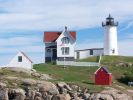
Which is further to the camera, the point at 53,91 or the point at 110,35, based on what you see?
the point at 110,35

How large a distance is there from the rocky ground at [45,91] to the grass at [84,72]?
176 centimetres

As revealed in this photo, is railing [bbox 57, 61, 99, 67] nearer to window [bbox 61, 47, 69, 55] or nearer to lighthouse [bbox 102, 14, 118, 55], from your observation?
window [bbox 61, 47, 69, 55]

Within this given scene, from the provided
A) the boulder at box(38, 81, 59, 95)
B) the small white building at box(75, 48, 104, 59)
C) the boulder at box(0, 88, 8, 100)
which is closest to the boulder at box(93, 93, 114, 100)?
the boulder at box(38, 81, 59, 95)

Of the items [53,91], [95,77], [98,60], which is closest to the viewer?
[53,91]

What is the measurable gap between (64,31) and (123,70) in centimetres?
1557

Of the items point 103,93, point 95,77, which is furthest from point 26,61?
point 103,93

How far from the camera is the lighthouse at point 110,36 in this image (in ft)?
342

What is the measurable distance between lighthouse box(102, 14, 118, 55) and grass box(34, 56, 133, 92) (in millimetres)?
5122

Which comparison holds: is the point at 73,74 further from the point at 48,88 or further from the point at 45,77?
the point at 48,88

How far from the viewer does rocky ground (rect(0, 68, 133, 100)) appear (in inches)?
2680

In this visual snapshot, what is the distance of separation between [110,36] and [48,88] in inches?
1498

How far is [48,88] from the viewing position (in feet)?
228

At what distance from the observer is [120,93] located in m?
69.9

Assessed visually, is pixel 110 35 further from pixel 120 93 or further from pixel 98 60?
pixel 120 93
